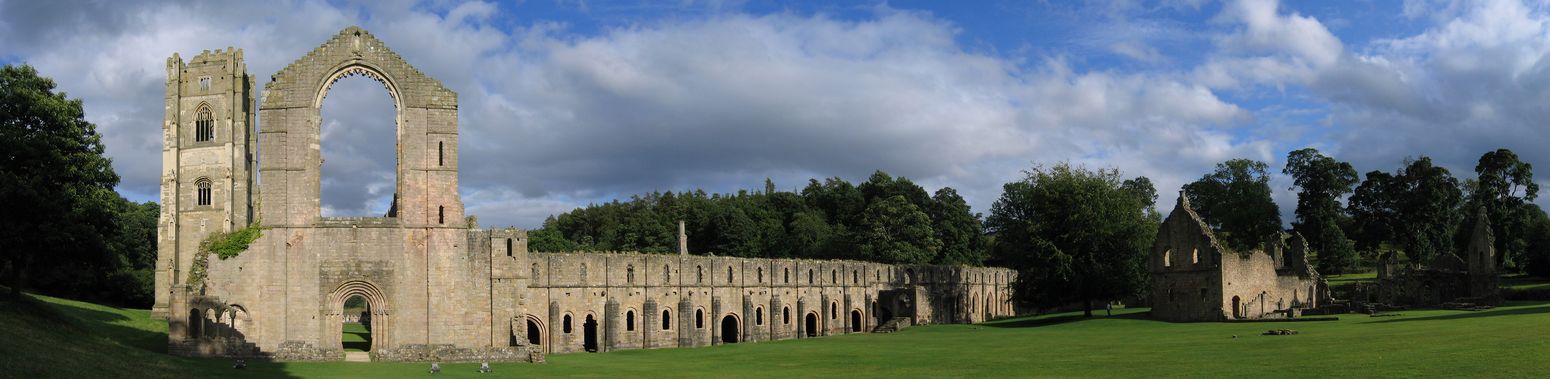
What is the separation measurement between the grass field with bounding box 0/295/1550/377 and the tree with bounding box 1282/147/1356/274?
36.3 m

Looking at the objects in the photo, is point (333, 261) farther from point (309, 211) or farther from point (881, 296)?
point (881, 296)

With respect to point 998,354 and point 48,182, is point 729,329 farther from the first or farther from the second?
point 48,182

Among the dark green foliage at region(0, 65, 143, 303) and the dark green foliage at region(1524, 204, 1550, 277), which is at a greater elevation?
the dark green foliage at region(0, 65, 143, 303)

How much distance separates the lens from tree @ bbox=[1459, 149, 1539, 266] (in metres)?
73.8

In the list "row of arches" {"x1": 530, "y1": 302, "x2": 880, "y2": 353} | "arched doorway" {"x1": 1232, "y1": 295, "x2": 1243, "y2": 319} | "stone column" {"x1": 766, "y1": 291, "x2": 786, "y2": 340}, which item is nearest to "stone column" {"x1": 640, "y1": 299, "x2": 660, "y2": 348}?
"row of arches" {"x1": 530, "y1": 302, "x2": 880, "y2": 353}

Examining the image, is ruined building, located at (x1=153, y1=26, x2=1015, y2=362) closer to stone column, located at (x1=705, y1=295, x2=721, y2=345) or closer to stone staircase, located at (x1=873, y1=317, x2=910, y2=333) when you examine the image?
stone column, located at (x1=705, y1=295, x2=721, y2=345)

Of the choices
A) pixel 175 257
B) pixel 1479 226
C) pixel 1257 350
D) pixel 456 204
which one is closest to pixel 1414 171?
pixel 1479 226

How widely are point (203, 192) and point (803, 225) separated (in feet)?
170

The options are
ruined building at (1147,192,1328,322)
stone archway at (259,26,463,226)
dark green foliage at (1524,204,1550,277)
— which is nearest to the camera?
stone archway at (259,26,463,226)

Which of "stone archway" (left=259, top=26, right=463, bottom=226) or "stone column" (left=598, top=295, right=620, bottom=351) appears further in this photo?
"stone column" (left=598, top=295, right=620, bottom=351)

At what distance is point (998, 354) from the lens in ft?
123

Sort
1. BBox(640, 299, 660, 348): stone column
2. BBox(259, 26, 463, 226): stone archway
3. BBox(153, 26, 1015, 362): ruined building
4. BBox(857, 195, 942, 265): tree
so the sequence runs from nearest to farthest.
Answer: BBox(153, 26, 1015, 362): ruined building < BBox(259, 26, 463, 226): stone archway < BBox(640, 299, 660, 348): stone column < BBox(857, 195, 942, 265): tree

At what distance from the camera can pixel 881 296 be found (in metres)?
71.5

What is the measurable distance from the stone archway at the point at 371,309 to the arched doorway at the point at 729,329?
24723mm
